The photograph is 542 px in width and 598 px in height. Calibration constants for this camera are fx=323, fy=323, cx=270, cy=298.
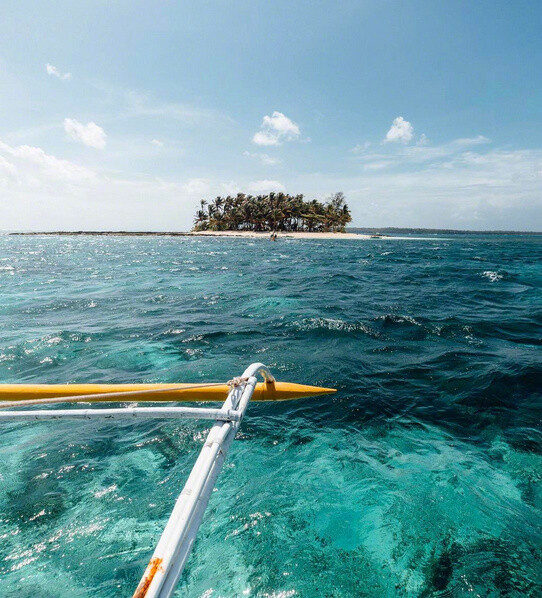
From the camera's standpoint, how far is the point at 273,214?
3856 inches

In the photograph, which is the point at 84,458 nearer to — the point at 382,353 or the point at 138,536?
the point at 138,536

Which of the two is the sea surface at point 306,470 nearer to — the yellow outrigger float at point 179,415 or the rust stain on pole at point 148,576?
the yellow outrigger float at point 179,415

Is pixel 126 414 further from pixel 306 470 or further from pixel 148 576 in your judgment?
pixel 306 470

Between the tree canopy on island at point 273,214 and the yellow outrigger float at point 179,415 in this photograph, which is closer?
the yellow outrigger float at point 179,415

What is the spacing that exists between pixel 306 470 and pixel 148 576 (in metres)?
3.73

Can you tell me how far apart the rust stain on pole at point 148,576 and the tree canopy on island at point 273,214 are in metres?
98.9

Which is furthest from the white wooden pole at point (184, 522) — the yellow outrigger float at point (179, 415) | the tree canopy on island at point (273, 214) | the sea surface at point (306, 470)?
the tree canopy on island at point (273, 214)

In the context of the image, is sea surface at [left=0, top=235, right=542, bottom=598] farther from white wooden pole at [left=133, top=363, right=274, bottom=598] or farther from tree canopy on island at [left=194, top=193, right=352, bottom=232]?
tree canopy on island at [left=194, top=193, right=352, bottom=232]

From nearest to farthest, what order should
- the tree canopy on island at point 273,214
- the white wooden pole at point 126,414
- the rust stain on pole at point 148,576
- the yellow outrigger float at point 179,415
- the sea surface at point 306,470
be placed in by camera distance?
the rust stain on pole at point 148,576 → the yellow outrigger float at point 179,415 → the white wooden pole at point 126,414 → the sea surface at point 306,470 → the tree canopy on island at point 273,214

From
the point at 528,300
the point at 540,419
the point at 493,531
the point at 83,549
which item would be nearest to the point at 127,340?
the point at 83,549

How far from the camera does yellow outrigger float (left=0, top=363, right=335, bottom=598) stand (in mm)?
1611

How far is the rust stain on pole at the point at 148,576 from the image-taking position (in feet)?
4.74

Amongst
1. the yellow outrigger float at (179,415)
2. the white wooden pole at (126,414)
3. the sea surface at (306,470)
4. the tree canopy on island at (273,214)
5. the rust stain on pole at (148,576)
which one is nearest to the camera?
the rust stain on pole at (148,576)

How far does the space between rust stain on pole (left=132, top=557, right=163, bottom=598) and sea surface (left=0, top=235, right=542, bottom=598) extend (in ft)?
7.45
